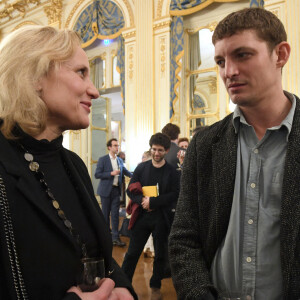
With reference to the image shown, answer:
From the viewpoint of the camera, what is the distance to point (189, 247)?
1245mm

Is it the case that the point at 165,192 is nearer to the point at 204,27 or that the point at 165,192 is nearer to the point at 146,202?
the point at 146,202

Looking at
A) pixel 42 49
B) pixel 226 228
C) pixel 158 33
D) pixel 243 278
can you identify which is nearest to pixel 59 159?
pixel 42 49

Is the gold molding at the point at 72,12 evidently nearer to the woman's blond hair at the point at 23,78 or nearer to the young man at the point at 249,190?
the woman's blond hair at the point at 23,78

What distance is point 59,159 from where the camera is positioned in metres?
1.30

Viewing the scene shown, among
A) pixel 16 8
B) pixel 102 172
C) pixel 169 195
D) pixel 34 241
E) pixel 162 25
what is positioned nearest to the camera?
pixel 34 241

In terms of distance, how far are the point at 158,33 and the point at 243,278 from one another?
6495 mm

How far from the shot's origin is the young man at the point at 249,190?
1108 millimetres

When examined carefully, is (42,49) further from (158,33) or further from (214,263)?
(158,33)

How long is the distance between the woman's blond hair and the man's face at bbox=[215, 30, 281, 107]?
2.01 ft

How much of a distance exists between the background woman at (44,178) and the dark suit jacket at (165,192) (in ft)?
6.74

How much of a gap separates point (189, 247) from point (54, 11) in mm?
8737

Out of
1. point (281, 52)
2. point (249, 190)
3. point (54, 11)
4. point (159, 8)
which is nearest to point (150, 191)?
point (249, 190)

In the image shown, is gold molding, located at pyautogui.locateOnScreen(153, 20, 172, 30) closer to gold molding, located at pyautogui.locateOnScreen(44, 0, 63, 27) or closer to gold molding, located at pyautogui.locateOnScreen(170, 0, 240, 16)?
gold molding, located at pyautogui.locateOnScreen(170, 0, 240, 16)

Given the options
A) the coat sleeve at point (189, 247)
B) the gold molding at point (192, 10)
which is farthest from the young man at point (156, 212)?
the gold molding at point (192, 10)
